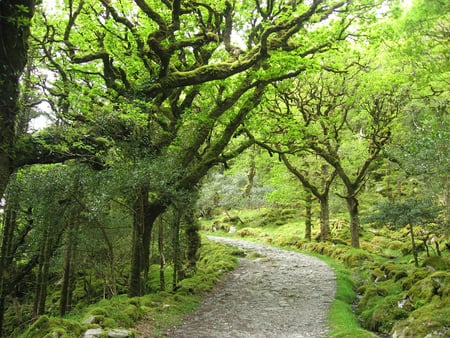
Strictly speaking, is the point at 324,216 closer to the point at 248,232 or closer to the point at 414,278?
the point at 248,232

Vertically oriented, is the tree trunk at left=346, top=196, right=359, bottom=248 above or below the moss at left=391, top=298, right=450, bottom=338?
above

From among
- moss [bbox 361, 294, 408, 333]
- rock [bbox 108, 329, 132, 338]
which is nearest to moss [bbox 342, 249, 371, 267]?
moss [bbox 361, 294, 408, 333]

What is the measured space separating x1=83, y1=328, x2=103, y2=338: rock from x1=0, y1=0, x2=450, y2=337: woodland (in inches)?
6.9

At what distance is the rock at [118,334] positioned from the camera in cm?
711

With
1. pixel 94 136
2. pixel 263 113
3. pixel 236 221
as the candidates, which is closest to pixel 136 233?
pixel 94 136

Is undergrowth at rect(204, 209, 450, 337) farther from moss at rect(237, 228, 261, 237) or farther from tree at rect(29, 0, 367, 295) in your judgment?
tree at rect(29, 0, 367, 295)

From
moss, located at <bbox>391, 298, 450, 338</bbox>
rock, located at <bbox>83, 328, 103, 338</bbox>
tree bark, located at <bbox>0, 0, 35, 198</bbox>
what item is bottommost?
rock, located at <bbox>83, 328, 103, 338</bbox>

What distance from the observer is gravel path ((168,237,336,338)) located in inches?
353

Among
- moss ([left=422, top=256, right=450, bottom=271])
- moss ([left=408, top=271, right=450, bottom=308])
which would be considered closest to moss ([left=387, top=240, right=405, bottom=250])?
moss ([left=422, top=256, right=450, bottom=271])

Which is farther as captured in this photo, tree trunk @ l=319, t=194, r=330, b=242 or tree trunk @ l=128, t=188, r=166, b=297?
tree trunk @ l=319, t=194, r=330, b=242

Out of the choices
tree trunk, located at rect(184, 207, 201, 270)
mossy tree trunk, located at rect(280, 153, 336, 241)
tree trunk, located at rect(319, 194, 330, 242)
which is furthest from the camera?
tree trunk, located at rect(319, 194, 330, 242)

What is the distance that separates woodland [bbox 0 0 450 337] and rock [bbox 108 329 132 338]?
597 mm

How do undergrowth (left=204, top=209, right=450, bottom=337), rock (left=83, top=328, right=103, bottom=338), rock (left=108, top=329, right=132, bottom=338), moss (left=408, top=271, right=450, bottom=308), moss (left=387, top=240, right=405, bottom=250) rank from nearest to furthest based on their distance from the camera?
rock (left=83, top=328, right=103, bottom=338)
rock (left=108, top=329, right=132, bottom=338)
undergrowth (left=204, top=209, right=450, bottom=337)
moss (left=408, top=271, right=450, bottom=308)
moss (left=387, top=240, right=405, bottom=250)

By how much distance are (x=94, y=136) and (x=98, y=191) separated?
1.50 metres
